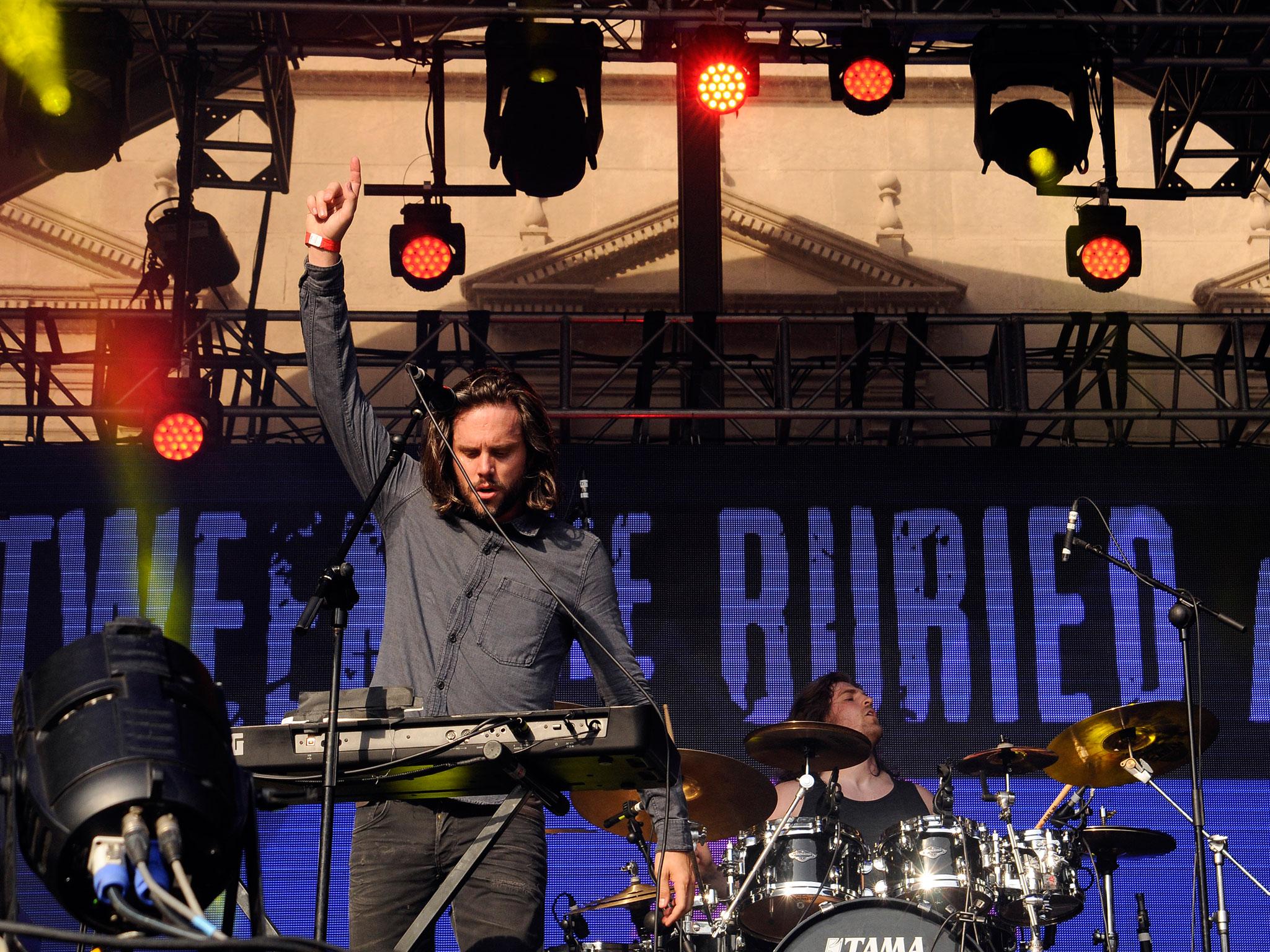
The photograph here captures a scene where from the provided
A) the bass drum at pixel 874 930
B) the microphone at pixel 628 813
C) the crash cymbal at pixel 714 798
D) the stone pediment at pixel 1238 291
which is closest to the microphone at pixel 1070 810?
the crash cymbal at pixel 714 798

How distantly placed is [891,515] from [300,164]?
7338 mm

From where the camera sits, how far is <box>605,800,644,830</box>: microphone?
15.7ft

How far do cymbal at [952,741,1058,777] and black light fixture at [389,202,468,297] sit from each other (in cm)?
397

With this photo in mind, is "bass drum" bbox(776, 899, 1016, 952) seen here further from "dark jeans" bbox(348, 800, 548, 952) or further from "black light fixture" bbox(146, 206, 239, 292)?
"black light fixture" bbox(146, 206, 239, 292)

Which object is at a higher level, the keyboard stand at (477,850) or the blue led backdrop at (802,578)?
the blue led backdrop at (802,578)

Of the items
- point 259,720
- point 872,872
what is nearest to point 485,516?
point 872,872

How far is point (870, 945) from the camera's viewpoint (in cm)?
478

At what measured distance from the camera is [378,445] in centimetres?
305

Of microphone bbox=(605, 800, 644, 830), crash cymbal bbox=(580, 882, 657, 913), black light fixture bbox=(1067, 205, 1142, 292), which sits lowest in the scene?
crash cymbal bbox=(580, 882, 657, 913)

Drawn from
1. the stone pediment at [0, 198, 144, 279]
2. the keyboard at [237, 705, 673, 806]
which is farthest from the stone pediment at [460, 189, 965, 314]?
the keyboard at [237, 705, 673, 806]

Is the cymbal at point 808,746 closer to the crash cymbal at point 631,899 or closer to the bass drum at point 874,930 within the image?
the crash cymbal at point 631,899

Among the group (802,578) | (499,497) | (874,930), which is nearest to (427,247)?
(802,578)

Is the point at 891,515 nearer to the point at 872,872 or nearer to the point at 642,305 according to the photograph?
the point at 872,872

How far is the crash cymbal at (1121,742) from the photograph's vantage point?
568cm
